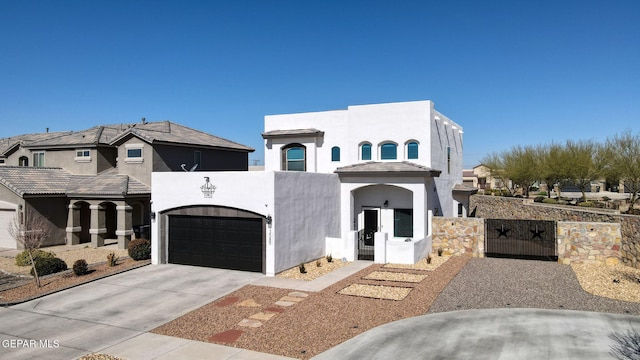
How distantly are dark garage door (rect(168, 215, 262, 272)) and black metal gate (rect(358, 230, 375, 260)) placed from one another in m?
5.67

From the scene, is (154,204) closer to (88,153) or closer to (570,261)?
(88,153)

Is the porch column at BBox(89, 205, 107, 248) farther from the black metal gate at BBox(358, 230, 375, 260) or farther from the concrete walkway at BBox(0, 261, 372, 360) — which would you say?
the black metal gate at BBox(358, 230, 375, 260)

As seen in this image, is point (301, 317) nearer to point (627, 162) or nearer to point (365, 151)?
point (365, 151)

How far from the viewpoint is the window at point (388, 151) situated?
26453mm

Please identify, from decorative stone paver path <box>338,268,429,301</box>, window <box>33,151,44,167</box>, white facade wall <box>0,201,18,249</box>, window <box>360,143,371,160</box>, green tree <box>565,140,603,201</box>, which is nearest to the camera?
decorative stone paver path <box>338,268,429,301</box>

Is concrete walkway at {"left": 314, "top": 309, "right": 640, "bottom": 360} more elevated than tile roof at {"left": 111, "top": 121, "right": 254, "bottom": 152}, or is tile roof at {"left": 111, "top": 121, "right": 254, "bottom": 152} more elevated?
tile roof at {"left": 111, "top": 121, "right": 254, "bottom": 152}

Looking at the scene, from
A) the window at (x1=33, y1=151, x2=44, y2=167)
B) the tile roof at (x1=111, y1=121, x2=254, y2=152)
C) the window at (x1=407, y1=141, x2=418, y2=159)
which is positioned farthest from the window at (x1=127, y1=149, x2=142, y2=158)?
the window at (x1=407, y1=141, x2=418, y2=159)

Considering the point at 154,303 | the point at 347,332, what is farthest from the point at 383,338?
the point at 154,303

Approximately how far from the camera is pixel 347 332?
11.9m

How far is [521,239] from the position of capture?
22188 mm

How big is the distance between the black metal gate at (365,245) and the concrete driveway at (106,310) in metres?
5.86

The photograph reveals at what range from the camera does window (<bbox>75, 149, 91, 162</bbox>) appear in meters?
30.8

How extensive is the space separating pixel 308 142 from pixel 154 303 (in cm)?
1574

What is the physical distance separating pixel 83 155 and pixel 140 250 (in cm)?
1284
